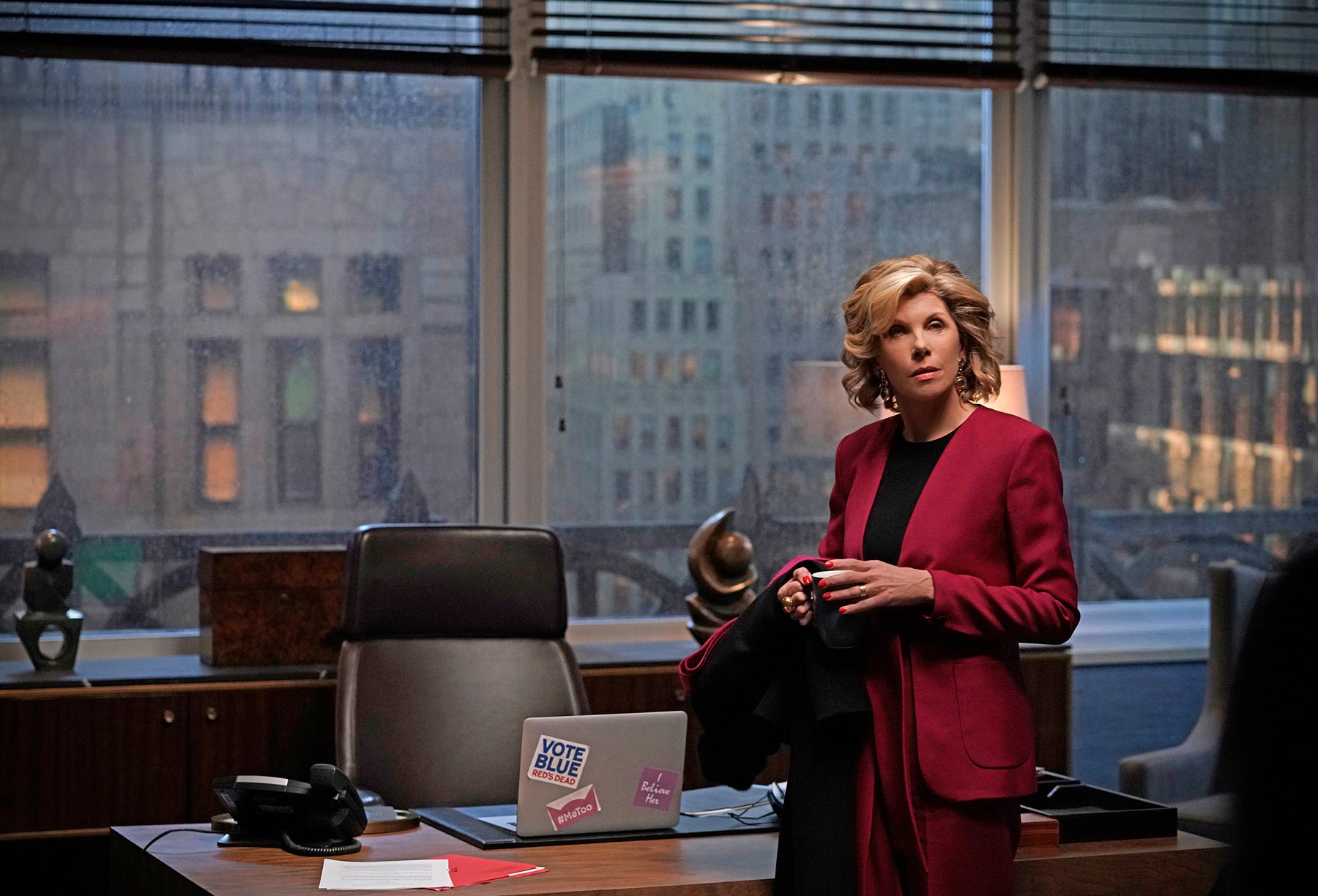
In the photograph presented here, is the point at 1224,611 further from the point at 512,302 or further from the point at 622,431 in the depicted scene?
the point at 512,302

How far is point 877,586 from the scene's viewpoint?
224 centimetres

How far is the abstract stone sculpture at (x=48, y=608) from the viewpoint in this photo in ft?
12.6

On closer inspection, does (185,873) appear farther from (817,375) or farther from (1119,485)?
(1119,485)

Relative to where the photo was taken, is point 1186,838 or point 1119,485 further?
point 1119,485

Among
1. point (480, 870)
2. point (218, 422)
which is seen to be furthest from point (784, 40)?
point (480, 870)

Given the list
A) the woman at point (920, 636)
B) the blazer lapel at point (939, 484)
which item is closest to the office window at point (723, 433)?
the woman at point (920, 636)

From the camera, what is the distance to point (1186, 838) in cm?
261

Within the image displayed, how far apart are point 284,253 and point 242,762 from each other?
54.4 inches

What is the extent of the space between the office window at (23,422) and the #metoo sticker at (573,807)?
2.21m

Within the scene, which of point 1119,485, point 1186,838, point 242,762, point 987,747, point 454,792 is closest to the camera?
point 987,747

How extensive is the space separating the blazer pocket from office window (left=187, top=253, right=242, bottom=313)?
2665mm

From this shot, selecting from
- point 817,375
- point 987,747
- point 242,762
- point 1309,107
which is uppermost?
point 1309,107

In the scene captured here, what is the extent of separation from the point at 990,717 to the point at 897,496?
353 millimetres

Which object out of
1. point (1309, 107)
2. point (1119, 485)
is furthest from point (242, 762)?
point (1309, 107)
